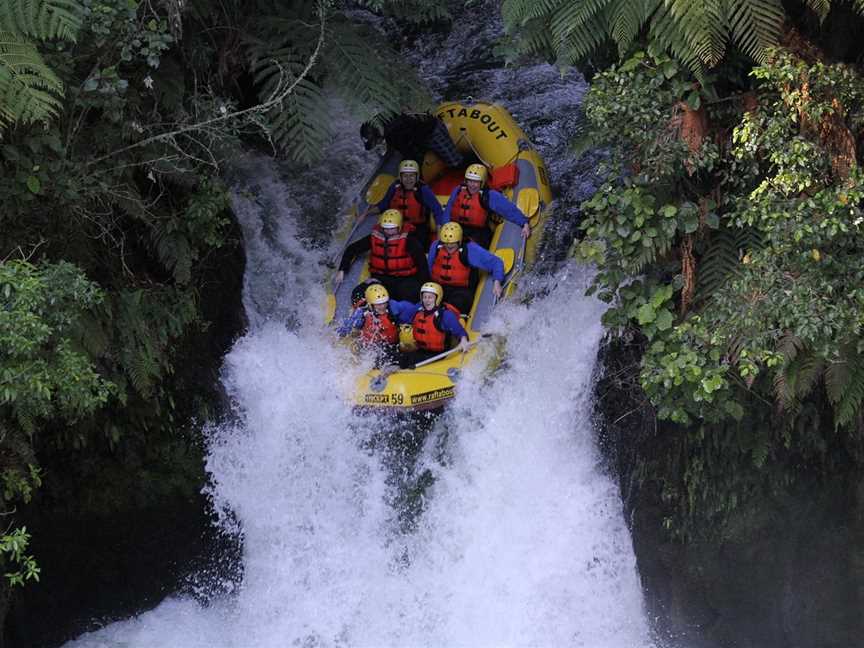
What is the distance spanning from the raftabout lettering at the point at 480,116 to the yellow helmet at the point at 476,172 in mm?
449

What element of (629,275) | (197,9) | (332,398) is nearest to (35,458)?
(332,398)

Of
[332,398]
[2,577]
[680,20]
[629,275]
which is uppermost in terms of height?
[680,20]

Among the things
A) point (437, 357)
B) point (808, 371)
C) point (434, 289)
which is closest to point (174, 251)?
point (434, 289)

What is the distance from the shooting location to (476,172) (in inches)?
358

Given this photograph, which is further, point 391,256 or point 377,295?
point 391,256

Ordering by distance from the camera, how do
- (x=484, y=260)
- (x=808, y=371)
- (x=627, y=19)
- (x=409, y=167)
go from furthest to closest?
(x=409, y=167) < (x=484, y=260) < (x=627, y=19) < (x=808, y=371)

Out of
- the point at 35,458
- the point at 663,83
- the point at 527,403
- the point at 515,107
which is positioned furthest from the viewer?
the point at 515,107

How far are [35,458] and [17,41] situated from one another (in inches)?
102

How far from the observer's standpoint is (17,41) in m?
5.92

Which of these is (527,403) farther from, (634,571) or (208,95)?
(208,95)

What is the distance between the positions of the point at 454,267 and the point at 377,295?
0.68m

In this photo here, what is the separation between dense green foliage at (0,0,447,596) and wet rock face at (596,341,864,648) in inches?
110

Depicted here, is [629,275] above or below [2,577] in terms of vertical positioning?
above

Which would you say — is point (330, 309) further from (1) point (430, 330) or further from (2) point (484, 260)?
(2) point (484, 260)
